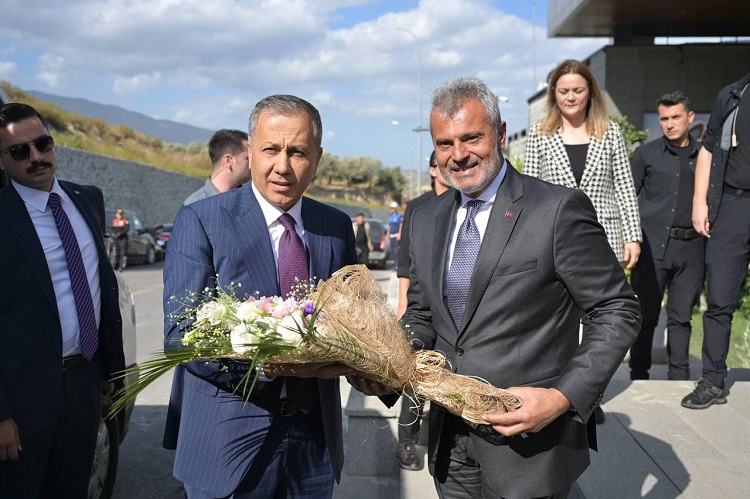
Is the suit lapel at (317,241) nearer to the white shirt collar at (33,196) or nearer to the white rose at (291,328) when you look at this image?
the white rose at (291,328)

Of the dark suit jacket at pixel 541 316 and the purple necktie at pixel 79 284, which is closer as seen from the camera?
the dark suit jacket at pixel 541 316

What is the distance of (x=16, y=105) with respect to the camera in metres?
3.82

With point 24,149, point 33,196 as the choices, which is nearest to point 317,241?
point 33,196

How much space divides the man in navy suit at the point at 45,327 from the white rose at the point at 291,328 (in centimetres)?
164

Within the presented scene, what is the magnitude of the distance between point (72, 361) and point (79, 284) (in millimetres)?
365

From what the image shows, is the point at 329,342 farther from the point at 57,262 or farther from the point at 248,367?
the point at 57,262

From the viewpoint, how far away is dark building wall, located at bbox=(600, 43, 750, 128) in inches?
661

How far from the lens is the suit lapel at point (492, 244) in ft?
8.61

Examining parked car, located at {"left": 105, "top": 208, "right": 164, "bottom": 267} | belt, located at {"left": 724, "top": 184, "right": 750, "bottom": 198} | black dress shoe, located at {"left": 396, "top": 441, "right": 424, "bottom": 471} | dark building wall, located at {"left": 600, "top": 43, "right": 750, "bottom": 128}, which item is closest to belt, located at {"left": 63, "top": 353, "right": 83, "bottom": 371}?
black dress shoe, located at {"left": 396, "top": 441, "right": 424, "bottom": 471}

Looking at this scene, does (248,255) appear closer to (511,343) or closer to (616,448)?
(511,343)

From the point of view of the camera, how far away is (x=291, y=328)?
7.21ft

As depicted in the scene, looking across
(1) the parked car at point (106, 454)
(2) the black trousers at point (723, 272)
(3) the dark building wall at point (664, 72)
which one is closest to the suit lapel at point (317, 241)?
(1) the parked car at point (106, 454)

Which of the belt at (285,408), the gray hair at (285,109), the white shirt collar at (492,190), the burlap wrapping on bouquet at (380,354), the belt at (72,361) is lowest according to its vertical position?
the belt at (72,361)

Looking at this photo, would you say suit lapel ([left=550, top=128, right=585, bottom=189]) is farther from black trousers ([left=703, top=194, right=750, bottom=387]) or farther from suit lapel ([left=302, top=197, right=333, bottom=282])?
suit lapel ([left=302, top=197, right=333, bottom=282])
